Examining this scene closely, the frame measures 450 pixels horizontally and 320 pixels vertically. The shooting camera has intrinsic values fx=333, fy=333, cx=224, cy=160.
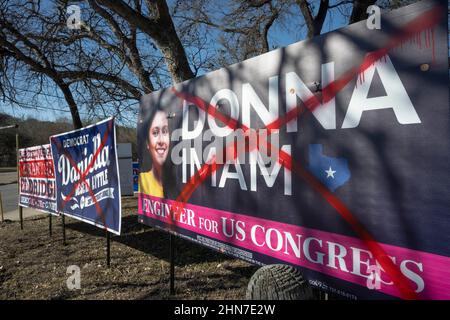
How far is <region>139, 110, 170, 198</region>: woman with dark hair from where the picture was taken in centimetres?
381

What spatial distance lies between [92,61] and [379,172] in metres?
7.50

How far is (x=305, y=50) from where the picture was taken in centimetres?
226

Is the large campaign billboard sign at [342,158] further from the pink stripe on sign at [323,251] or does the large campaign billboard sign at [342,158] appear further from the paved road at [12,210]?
the paved road at [12,210]

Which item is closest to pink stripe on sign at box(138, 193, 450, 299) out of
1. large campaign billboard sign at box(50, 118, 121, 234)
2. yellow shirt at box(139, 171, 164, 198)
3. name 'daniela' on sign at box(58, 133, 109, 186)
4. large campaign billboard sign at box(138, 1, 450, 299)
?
large campaign billboard sign at box(138, 1, 450, 299)

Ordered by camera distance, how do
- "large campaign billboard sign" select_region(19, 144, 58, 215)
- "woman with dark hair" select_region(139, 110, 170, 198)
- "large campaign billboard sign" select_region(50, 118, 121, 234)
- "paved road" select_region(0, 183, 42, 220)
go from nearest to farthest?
"woman with dark hair" select_region(139, 110, 170, 198) → "large campaign billboard sign" select_region(50, 118, 121, 234) → "large campaign billboard sign" select_region(19, 144, 58, 215) → "paved road" select_region(0, 183, 42, 220)

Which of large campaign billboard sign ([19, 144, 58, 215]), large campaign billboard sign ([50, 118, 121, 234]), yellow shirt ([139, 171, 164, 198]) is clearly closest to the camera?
yellow shirt ([139, 171, 164, 198])

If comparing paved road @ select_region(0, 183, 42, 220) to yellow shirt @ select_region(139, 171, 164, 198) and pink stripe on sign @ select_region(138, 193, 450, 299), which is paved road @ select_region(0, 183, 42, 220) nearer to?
yellow shirt @ select_region(139, 171, 164, 198)

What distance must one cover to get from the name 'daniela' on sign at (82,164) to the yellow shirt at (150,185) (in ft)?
2.04

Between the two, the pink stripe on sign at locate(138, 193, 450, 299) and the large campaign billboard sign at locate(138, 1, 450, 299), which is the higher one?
the large campaign billboard sign at locate(138, 1, 450, 299)

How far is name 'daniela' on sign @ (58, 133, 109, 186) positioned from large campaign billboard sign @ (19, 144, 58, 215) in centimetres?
68

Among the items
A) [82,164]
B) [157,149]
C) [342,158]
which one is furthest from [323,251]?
[82,164]

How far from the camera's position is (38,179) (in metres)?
7.23

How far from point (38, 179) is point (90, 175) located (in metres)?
3.02

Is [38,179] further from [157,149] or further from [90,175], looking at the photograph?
[157,149]
